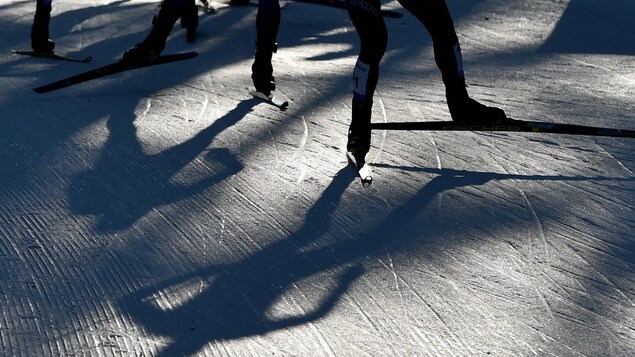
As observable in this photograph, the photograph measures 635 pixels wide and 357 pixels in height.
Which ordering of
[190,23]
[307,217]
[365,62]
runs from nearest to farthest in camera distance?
[307,217] < [365,62] < [190,23]

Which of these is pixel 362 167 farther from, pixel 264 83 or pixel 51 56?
pixel 51 56

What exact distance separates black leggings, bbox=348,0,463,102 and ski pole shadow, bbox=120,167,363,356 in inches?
44.1

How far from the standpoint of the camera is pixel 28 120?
5.87 metres

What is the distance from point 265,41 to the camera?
6.31 m

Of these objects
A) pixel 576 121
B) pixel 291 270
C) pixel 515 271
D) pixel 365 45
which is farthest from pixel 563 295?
pixel 576 121

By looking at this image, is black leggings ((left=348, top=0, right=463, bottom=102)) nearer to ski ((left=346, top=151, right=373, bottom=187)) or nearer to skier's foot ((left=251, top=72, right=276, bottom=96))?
ski ((left=346, top=151, right=373, bottom=187))

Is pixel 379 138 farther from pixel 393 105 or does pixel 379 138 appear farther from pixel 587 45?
pixel 587 45

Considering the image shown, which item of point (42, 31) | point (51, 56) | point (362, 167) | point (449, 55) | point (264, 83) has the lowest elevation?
point (51, 56)

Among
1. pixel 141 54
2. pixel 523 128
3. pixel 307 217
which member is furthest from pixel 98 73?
pixel 523 128

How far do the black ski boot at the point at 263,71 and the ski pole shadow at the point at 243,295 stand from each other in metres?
2.27

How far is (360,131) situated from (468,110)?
23.3 inches

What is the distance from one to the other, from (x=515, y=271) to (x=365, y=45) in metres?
1.62

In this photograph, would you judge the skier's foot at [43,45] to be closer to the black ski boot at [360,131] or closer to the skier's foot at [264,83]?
the skier's foot at [264,83]

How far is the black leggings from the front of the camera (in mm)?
4895
